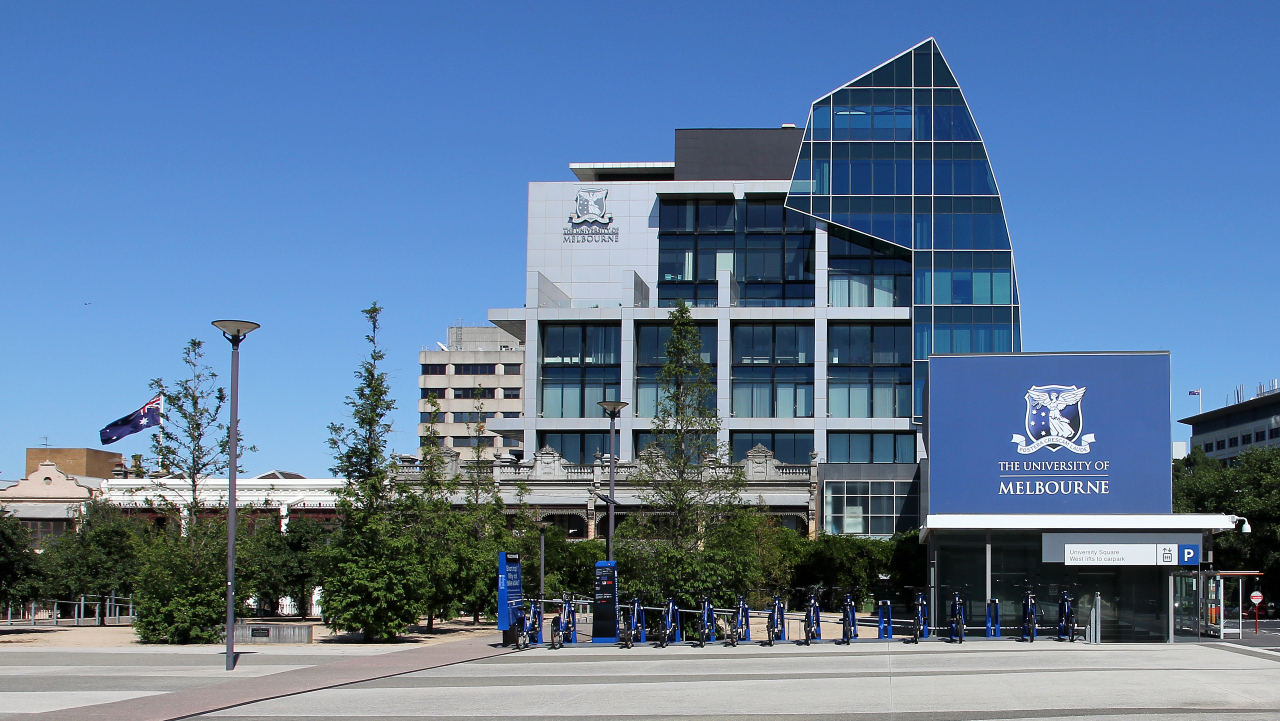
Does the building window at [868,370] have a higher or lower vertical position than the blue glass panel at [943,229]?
lower

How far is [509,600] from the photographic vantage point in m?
31.2

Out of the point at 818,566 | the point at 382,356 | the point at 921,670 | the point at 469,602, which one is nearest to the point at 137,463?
the point at 382,356

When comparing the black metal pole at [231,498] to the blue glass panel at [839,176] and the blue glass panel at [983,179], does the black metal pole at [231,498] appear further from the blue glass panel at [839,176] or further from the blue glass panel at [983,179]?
the blue glass panel at [983,179]

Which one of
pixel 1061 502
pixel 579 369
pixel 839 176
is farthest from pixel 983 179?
pixel 1061 502

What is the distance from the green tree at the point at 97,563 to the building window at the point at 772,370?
1556 inches

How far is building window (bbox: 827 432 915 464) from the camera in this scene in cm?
7650

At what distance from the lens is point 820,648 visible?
1229 inches

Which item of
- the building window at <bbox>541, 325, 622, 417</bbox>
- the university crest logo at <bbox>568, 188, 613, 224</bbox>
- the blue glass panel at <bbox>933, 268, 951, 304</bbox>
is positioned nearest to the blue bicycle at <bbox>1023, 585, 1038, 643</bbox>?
the blue glass panel at <bbox>933, 268, 951, 304</bbox>

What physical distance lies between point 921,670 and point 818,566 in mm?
33984

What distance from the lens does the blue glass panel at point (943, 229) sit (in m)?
76.4

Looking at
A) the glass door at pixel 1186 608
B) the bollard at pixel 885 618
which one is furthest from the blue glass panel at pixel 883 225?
the bollard at pixel 885 618

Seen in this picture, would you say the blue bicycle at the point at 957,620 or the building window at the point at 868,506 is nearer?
the blue bicycle at the point at 957,620

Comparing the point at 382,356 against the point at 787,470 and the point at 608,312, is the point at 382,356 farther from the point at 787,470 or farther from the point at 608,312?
the point at 608,312

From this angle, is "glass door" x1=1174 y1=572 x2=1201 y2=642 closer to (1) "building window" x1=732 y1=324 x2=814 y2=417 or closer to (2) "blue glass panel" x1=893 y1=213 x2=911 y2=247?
(1) "building window" x1=732 y1=324 x2=814 y2=417
